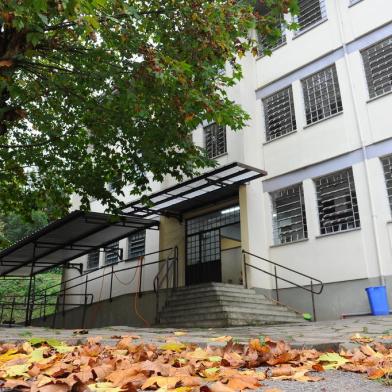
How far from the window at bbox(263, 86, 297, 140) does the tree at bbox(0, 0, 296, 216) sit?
541 cm

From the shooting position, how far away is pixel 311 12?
48.7ft

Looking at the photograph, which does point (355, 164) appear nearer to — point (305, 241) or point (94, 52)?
point (305, 241)

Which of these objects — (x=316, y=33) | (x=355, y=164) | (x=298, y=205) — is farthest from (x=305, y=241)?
(x=316, y=33)

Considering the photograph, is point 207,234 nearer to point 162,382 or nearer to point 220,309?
point 220,309

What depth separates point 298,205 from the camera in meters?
13.4

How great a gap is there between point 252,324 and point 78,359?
323 inches

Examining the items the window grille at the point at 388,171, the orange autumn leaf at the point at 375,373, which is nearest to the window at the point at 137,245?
the window grille at the point at 388,171

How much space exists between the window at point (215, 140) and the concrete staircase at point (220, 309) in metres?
5.55

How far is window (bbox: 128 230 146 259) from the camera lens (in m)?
18.3

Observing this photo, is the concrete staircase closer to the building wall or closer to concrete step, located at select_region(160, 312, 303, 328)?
concrete step, located at select_region(160, 312, 303, 328)

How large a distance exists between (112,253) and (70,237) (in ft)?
13.9

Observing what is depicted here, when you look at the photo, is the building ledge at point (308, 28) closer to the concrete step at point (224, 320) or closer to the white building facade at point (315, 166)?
the white building facade at point (315, 166)

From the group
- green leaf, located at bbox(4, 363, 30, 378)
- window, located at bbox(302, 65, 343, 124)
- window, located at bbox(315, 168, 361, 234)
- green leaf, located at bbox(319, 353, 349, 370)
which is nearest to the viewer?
green leaf, located at bbox(4, 363, 30, 378)

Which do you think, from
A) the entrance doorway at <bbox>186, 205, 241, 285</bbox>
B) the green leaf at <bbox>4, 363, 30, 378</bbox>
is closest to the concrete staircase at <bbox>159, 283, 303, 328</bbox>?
the entrance doorway at <bbox>186, 205, 241, 285</bbox>
